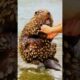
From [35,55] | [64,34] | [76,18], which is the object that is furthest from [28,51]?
[76,18]

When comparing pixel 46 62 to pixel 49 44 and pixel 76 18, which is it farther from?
pixel 76 18

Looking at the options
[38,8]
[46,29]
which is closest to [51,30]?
[46,29]

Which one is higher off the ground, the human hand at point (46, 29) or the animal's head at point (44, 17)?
the animal's head at point (44, 17)

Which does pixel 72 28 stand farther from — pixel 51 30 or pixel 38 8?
pixel 38 8

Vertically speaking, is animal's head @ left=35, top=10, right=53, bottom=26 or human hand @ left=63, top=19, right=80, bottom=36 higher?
animal's head @ left=35, top=10, right=53, bottom=26

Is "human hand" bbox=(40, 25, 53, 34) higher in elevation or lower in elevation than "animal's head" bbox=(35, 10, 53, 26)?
lower
